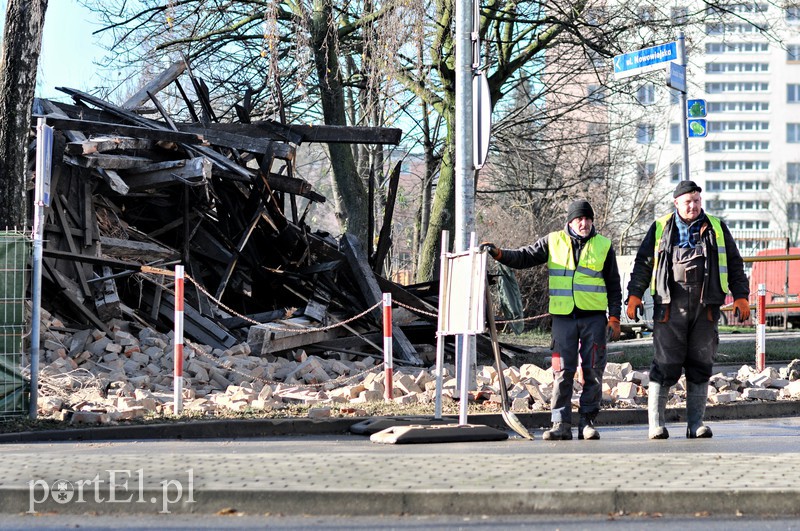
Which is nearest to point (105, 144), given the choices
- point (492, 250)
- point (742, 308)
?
point (492, 250)

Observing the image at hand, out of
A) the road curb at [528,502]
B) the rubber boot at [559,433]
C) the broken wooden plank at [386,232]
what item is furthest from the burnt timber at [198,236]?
the road curb at [528,502]

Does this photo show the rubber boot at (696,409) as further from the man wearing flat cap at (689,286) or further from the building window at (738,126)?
the building window at (738,126)

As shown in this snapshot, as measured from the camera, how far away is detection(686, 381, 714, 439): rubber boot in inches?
333

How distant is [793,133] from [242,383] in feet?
339

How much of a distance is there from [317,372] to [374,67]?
3841 millimetres

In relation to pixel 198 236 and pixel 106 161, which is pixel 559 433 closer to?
pixel 106 161

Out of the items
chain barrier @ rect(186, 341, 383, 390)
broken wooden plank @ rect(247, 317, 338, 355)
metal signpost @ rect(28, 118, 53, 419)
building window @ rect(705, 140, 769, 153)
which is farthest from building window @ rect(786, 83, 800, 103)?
metal signpost @ rect(28, 118, 53, 419)

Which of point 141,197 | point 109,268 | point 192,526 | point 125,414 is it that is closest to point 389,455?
point 192,526

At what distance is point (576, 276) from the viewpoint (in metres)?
8.38

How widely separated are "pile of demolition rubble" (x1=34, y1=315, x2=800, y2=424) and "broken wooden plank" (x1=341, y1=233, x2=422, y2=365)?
0.72 meters

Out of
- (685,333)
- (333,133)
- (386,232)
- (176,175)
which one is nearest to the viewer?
(685,333)

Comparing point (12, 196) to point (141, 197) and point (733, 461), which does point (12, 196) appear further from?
point (733, 461)

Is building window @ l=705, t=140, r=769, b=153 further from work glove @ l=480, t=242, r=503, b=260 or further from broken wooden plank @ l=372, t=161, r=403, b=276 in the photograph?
work glove @ l=480, t=242, r=503, b=260

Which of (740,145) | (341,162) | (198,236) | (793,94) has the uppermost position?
(793,94)
